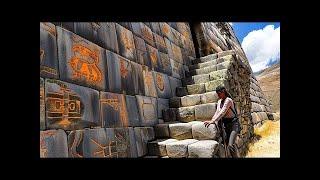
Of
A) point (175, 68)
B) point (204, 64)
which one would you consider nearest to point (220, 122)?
point (175, 68)

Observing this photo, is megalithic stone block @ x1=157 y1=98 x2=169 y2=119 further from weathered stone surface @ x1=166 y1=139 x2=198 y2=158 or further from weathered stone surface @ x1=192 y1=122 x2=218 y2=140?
weathered stone surface @ x1=166 y1=139 x2=198 y2=158

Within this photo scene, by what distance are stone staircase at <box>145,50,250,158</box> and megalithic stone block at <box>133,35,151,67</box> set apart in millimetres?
976

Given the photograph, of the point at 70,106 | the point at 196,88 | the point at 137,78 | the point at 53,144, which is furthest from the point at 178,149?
the point at 196,88

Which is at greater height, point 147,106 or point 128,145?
point 147,106

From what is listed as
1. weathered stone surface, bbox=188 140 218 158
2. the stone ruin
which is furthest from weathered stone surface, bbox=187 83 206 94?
weathered stone surface, bbox=188 140 218 158

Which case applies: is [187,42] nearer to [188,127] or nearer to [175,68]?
[175,68]

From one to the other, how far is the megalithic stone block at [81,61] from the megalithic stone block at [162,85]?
1.63 meters

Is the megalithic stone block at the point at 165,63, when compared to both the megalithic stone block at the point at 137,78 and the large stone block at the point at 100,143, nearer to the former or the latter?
the megalithic stone block at the point at 137,78

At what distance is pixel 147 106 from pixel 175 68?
6.29ft

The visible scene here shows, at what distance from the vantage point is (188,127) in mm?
4312

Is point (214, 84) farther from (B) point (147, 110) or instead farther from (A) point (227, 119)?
(B) point (147, 110)

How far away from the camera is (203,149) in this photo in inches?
143
